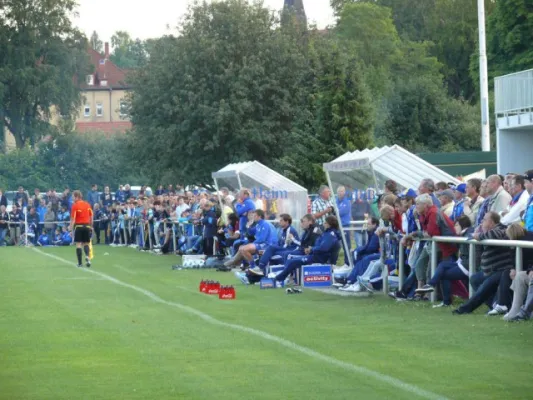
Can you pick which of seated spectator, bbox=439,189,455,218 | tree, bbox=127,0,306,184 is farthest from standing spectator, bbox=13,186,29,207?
seated spectator, bbox=439,189,455,218

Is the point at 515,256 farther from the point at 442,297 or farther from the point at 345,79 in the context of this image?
the point at 345,79

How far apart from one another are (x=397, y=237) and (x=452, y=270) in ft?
7.42

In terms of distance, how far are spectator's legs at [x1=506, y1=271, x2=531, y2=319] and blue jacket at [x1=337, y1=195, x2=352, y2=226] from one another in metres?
10.00

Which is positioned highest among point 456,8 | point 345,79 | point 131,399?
point 456,8

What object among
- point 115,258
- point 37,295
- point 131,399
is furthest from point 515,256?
point 115,258

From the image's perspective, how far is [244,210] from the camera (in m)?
31.3

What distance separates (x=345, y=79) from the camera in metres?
47.8

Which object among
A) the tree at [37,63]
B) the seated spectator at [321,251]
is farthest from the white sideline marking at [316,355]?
the tree at [37,63]

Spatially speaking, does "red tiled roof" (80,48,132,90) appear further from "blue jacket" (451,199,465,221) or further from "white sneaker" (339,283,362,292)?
"blue jacket" (451,199,465,221)

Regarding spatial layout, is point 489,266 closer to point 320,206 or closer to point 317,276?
point 317,276

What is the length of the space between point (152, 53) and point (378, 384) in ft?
169

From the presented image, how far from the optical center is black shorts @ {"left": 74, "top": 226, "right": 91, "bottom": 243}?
3156cm

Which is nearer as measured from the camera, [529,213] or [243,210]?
[529,213]

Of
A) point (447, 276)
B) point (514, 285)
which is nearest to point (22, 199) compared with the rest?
point (447, 276)
